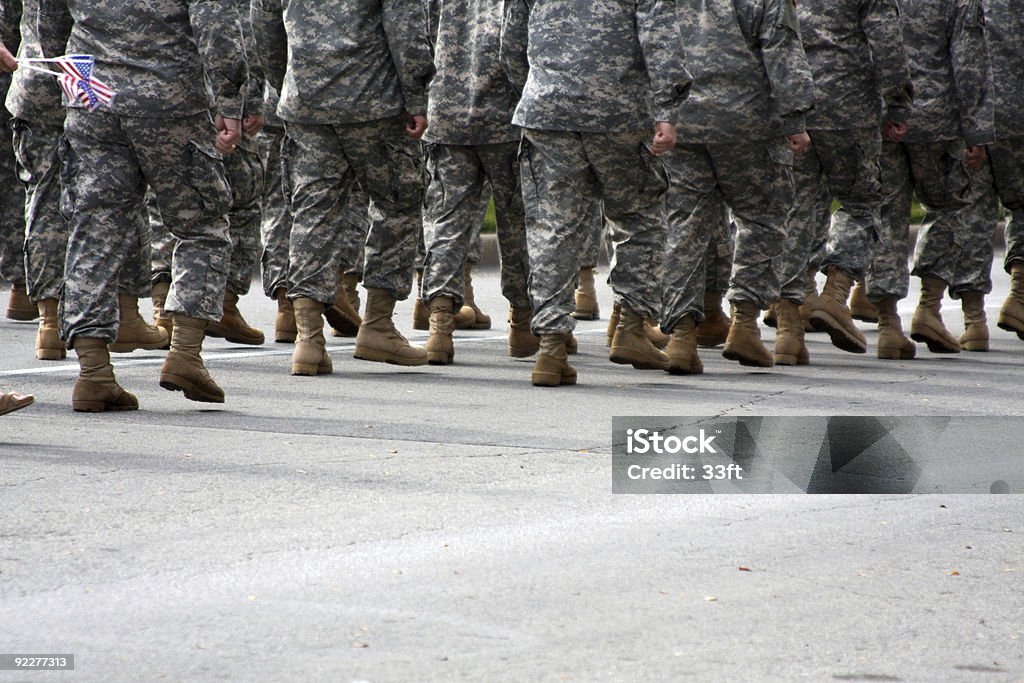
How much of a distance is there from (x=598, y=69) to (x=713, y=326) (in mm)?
2590

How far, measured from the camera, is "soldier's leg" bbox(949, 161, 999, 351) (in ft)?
31.1

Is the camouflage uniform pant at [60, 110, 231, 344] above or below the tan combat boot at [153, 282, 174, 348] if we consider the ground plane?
above

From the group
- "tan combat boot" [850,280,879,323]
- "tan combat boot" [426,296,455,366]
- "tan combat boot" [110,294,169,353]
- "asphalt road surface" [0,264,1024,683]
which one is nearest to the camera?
"asphalt road surface" [0,264,1024,683]

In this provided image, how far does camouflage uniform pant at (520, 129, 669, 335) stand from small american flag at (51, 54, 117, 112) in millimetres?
2006

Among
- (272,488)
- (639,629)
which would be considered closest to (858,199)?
A: (272,488)

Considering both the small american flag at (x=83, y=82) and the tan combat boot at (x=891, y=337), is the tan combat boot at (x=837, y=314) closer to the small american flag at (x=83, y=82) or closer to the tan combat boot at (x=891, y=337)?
the tan combat boot at (x=891, y=337)

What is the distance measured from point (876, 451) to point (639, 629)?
99.5 inches

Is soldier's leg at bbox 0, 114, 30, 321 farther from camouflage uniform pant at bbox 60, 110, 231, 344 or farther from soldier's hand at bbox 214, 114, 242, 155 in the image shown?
soldier's hand at bbox 214, 114, 242, 155

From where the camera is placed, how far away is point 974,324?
9.59 metres

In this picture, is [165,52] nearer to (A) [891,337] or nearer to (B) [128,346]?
(B) [128,346]

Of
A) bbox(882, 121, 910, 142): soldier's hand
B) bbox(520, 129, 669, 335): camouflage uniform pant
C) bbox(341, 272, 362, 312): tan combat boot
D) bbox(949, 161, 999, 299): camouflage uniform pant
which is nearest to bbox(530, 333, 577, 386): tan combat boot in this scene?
bbox(520, 129, 669, 335): camouflage uniform pant

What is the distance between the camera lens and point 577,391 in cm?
738

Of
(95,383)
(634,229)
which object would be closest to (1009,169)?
(634,229)

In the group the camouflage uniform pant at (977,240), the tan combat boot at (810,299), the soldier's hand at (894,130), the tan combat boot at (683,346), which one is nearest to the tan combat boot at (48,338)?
the tan combat boot at (683,346)
